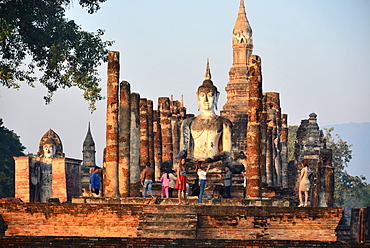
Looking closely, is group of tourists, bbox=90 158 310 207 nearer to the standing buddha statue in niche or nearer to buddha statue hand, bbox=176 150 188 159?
buddha statue hand, bbox=176 150 188 159

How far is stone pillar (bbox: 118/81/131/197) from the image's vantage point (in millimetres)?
26250

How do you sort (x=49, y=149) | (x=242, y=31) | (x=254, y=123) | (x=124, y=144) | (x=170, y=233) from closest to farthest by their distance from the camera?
(x=170, y=233) → (x=124, y=144) → (x=254, y=123) → (x=49, y=149) → (x=242, y=31)

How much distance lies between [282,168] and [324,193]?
2050 centimetres

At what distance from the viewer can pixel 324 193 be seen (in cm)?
2889

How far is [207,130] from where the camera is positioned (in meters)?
32.9

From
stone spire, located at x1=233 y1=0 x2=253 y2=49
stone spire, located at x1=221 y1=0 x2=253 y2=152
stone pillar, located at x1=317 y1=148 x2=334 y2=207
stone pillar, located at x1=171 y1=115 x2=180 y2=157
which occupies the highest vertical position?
stone spire, located at x1=233 y1=0 x2=253 y2=49

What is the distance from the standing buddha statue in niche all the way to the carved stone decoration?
500 inches

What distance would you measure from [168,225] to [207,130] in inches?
454

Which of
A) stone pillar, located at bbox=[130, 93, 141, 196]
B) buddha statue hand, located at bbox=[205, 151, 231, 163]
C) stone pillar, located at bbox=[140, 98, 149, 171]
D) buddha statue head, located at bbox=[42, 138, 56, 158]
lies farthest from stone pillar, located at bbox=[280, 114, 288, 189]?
stone pillar, located at bbox=[130, 93, 141, 196]

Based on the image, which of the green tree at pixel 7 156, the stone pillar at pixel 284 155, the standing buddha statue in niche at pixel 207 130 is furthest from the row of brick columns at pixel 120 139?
the stone pillar at pixel 284 155

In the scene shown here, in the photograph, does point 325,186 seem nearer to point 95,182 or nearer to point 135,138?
point 135,138

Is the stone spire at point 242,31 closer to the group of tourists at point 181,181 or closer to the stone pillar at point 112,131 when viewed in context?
the group of tourists at point 181,181

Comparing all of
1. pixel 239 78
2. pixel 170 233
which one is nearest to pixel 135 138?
pixel 170 233

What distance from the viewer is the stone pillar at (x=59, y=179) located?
136 ft
